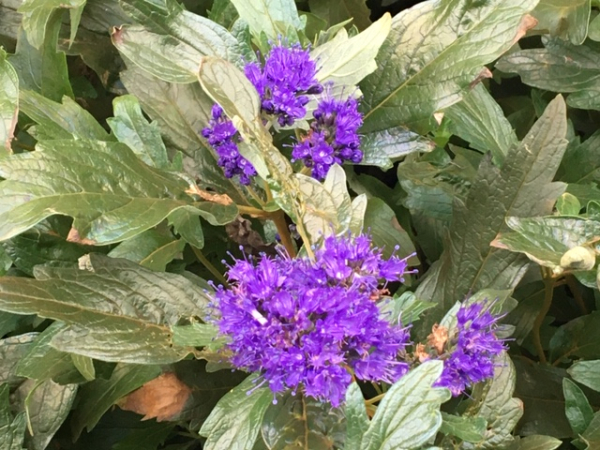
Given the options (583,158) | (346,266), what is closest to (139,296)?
(346,266)

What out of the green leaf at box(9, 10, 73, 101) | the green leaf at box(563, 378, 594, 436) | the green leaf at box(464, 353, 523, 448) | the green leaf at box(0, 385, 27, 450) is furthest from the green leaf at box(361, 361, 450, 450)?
the green leaf at box(9, 10, 73, 101)

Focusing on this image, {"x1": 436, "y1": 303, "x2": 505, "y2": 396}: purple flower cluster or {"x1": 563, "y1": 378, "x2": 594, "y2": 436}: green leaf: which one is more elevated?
{"x1": 436, "y1": 303, "x2": 505, "y2": 396}: purple flower cluster

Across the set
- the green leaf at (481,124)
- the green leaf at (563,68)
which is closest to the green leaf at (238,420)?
the green leaf at (481,124)

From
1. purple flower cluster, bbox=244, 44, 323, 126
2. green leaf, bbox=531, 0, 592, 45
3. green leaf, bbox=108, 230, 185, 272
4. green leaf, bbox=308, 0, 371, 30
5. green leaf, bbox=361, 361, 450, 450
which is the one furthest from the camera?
green leaf, bbox=308, 0, 371, 30

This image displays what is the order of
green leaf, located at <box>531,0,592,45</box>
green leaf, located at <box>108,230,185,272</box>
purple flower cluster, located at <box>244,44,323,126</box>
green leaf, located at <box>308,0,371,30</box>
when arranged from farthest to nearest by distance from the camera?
green leaf, located at <box>308,0,371,30</box>, green leaf, located at <box>531,0,592,45</box>, green leaf, located at <box>108,230,185,272</box>, purple flower cluster, located at <box>244,44,323,126</box>

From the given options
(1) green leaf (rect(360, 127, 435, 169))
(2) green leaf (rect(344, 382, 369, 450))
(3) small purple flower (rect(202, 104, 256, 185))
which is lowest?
(2) green leaf (rect(344, 382, 369, 450))

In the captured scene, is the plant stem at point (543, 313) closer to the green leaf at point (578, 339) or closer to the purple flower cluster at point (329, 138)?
the green leaf at point (578, 339)

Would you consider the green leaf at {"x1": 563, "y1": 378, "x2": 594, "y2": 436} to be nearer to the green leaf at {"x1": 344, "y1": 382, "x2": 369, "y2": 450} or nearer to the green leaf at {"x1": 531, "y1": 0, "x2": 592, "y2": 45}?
the green leaf at {"x1": 344, "y1": 382, "x2": 369, "y2": 450}

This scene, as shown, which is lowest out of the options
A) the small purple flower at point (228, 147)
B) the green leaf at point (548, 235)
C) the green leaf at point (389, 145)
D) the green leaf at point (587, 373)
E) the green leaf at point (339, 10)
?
the green leaf at point (587, 373)
